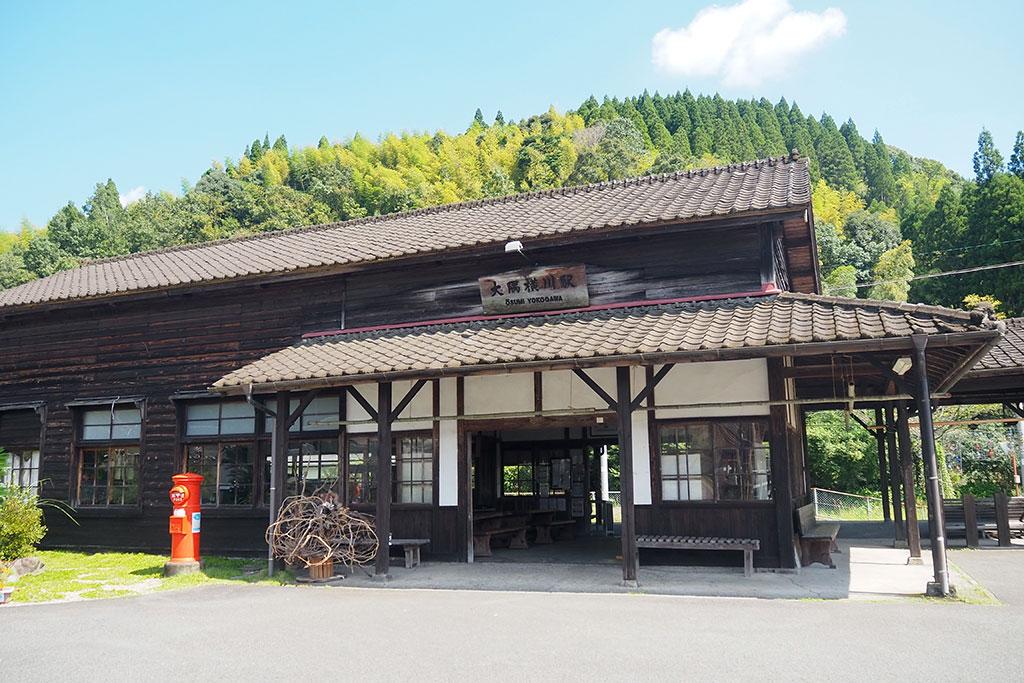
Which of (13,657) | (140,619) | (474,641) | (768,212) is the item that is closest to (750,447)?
(768,212)

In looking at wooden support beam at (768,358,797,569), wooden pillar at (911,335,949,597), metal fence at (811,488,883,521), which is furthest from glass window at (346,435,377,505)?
metal fence at (811,488,883,521)

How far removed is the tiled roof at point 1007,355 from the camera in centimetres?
1172

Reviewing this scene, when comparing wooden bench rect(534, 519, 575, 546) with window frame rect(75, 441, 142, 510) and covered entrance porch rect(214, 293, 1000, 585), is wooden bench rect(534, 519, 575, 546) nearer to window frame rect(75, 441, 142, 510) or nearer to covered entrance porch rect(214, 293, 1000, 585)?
covered entrance porch rect(214, 293, 1000, 585)

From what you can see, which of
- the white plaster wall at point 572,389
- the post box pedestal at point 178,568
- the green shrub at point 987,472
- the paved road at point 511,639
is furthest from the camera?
the green shrub at point 987,472

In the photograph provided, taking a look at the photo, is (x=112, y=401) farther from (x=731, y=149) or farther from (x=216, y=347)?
(x=731, y=149)

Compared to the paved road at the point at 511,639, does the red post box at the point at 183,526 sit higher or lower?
higher

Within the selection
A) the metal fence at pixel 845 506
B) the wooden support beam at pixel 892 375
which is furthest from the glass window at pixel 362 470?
the metal fence at pixel 845 506

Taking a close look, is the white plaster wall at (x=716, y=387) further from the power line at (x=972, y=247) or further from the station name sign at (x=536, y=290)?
the power line at (x=972, y=247)

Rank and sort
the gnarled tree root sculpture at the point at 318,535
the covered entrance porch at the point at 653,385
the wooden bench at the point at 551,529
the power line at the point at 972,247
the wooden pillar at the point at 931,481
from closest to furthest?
the wooden pillar at the point at 931,481 < the covered entrance porch at the point at 653,385 < the gnarled tree root sculpture at the point at 318,535 < the wooden bench at the point at 551,529 < the power line at the point at 972,247

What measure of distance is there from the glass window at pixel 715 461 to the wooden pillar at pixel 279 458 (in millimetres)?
4801

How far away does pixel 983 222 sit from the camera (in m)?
38.6

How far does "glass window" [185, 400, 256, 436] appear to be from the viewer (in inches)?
482

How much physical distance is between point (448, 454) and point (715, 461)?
3546 mm

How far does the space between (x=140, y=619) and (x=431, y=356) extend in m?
4.11
